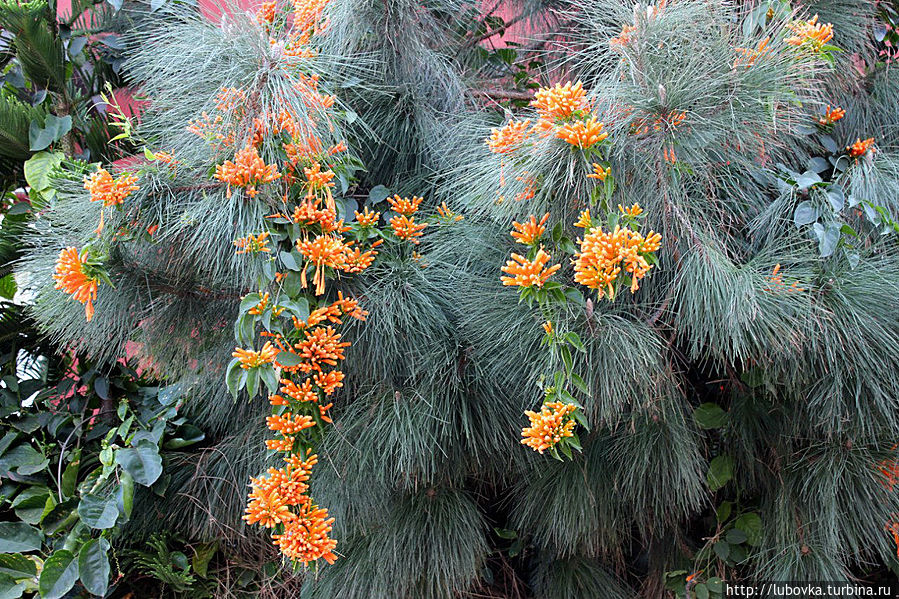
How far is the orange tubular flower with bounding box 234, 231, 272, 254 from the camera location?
33.0 inches

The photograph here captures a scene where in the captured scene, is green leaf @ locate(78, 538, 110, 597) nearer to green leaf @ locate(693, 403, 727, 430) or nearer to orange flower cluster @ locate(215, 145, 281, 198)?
orange flower cluster @ locate(215, 145, 281, 198)

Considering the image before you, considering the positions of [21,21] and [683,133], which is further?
[21,21]

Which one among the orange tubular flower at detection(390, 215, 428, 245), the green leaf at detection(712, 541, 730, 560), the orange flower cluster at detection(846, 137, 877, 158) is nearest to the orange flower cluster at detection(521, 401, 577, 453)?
the orange tubular flower at detection(390, 215, 428, 245)

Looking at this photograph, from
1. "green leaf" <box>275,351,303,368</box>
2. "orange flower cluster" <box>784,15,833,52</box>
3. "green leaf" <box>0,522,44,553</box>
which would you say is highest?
"orange flower cluster" <box>784,15,833,52</box>

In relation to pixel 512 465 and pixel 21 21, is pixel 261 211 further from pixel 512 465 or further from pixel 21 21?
pixel 21 21

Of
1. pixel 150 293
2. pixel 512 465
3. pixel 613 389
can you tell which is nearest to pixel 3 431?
pixel 150 293

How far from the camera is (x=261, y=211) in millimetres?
868

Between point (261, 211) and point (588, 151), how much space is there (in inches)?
15.9

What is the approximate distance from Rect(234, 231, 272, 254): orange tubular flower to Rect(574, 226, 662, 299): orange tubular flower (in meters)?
0.38

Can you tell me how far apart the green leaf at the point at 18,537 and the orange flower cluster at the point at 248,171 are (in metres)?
0.82

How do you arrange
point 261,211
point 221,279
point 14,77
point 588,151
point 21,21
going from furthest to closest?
point 14,77
point 21,21
point 221,279
point 261,211
point 588,151

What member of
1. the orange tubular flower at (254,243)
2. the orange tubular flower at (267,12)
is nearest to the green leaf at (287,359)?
the orange tubular flower at (254,243)

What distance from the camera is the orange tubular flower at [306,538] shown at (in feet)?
2.79

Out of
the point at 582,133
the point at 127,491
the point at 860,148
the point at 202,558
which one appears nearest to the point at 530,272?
the point at 582,133
